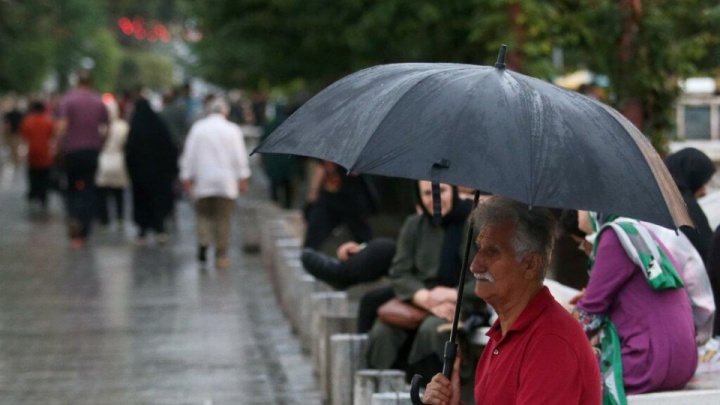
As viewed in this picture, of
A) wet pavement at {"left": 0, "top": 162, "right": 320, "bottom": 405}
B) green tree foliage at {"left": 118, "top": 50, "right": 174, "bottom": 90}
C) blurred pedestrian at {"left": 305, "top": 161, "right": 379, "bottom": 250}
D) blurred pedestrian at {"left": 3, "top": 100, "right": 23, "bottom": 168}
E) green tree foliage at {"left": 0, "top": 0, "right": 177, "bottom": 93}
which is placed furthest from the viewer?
green tree foliage at {"left": 118, "top": 50, "right": 174, "bottom": 90}

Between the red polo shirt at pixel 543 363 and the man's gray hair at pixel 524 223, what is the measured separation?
116 millimetres

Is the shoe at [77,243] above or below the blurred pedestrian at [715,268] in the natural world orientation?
below

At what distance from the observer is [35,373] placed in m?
10.3

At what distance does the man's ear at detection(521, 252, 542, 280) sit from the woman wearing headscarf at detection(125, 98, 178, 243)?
586 inches

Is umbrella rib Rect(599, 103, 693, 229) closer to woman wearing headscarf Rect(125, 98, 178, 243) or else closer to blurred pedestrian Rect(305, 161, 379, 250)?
blurred pedestrian Rect(305, 161, 379, 250)

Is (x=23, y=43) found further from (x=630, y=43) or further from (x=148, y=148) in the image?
(x=630, y=43)

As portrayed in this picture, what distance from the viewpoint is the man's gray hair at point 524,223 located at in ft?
14.1

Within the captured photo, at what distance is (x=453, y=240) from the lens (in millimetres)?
8000

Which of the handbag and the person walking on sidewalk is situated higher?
the person walking on sidewalk

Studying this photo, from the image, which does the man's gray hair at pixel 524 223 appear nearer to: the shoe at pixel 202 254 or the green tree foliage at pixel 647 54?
the green tree foliage at pixel 647 54

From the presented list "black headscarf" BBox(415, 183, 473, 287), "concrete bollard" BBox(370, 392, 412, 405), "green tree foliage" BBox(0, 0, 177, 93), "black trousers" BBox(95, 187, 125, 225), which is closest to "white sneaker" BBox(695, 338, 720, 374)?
"concrete bollard" BBox(370, 392, 412, 405)

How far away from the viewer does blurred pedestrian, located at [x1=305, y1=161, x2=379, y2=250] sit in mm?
13031

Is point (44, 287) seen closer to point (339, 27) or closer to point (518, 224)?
point (339, 27)

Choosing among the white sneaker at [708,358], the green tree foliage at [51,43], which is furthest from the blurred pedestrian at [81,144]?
the green tree foliage at [51,43]
